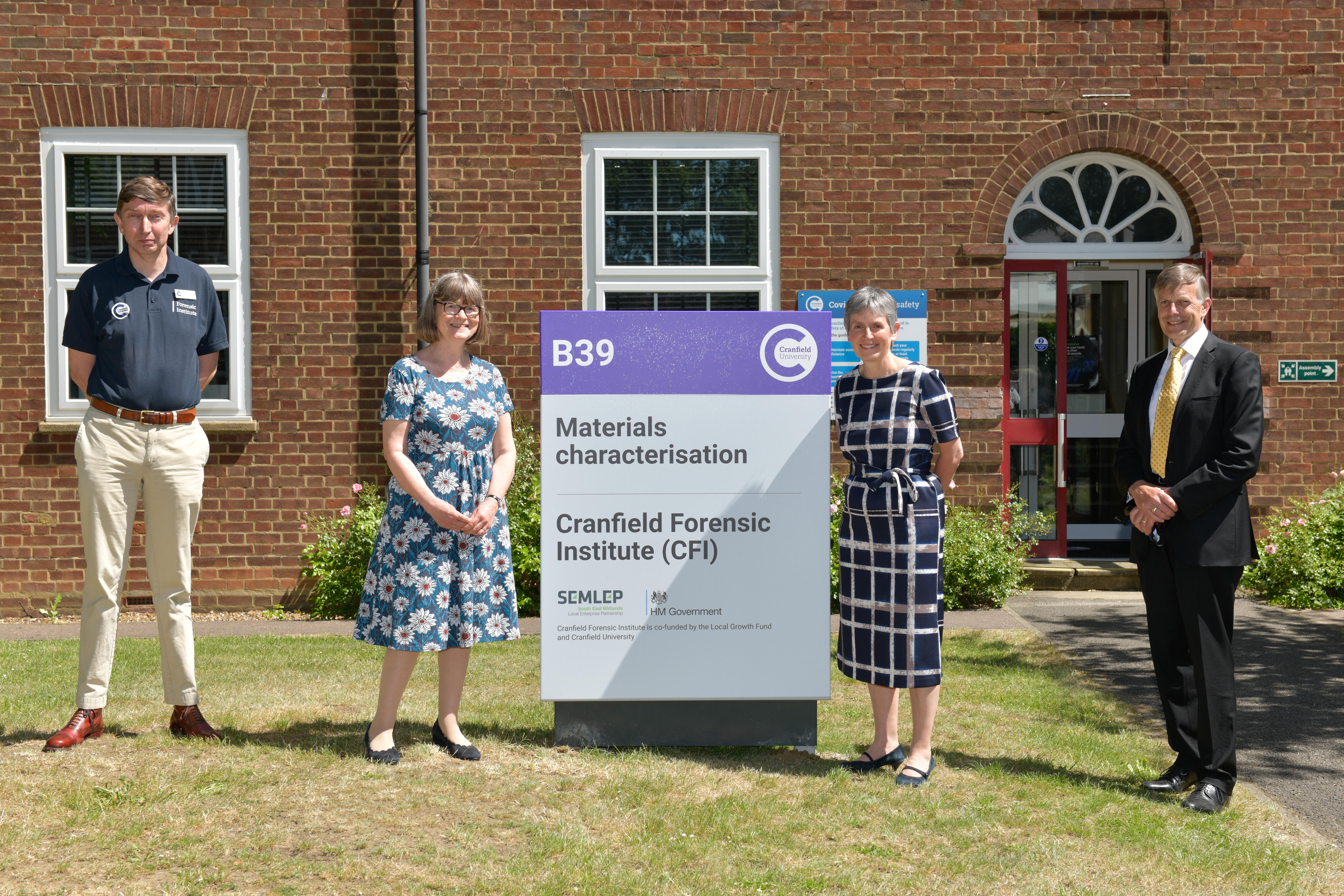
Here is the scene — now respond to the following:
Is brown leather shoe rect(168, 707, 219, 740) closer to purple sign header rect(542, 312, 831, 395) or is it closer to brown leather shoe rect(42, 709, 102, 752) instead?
brown leather shoe rect(42, 709, 102, 752)

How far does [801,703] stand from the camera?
4.61m

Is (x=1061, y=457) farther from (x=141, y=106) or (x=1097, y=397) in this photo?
(x=141, y=106)

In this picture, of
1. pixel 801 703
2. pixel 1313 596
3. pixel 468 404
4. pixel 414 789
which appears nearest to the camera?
pixel 414 789

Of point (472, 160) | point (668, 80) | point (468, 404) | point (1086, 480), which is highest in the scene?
point (668, 80)

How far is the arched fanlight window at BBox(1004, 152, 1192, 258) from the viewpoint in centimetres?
883

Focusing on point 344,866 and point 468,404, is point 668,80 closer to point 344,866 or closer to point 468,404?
point 468,404

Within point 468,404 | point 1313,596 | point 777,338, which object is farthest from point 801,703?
point 1313,596

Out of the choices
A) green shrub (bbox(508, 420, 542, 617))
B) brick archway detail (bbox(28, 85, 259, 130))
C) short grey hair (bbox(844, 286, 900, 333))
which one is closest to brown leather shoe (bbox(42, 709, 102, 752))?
short grey hair (bbox(844, 286, 900, 333))

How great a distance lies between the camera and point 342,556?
8242 millimetres

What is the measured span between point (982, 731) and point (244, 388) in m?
5.87

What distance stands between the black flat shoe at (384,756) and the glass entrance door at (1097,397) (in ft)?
21.9

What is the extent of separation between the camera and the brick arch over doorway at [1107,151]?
8.59 metres

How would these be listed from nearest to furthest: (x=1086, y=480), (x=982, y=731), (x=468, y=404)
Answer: (x=468, y=404) → (x=982, y=731) → (x=1086, y=480)

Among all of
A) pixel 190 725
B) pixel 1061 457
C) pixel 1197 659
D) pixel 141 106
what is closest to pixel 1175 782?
pixel 1197 659
